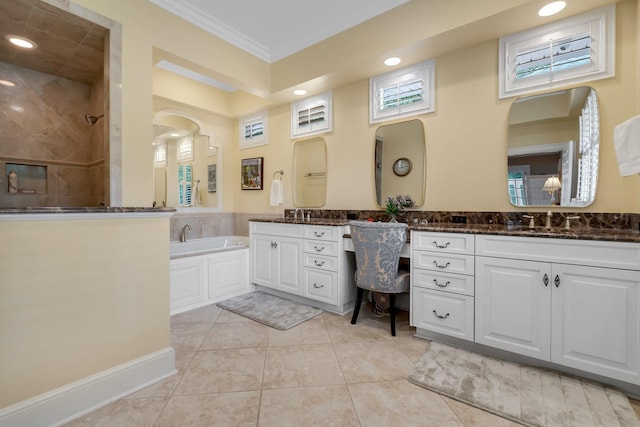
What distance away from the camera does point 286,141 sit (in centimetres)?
385

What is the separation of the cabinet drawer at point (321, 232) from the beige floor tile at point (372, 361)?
98cm

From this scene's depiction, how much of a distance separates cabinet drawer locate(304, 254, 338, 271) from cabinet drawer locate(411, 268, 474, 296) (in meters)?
0.78

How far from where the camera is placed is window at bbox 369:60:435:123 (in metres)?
2.67

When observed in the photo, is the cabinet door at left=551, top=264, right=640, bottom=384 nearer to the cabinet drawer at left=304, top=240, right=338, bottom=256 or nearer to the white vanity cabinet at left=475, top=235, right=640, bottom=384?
the white vanity cabinet at left=475, top=235, right=640, bottom=384

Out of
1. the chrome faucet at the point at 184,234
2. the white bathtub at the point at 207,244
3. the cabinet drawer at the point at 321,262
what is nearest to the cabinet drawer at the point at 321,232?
the cabinet drawer at the point at 321,262

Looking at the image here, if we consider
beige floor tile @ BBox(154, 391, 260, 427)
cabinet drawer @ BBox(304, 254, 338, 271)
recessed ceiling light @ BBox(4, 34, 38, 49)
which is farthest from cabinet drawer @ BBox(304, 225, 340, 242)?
recessed ceiling light @ BBox(4, 34, 38, 49)

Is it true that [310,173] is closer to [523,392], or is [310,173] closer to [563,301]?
[563,301]

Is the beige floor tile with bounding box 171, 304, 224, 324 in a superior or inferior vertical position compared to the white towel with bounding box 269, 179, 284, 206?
inferior

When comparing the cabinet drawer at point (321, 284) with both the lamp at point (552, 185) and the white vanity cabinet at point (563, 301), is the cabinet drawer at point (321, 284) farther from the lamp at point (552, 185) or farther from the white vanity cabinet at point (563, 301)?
the lamp at point (552, 185)

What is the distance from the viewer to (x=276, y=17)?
2742 mm

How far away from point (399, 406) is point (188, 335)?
5.78ft

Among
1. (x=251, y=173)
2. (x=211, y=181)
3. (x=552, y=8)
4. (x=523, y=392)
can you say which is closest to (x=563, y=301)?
(x=523, y=392)

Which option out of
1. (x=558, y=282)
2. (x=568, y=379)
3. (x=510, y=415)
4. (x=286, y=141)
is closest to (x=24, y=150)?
(x=286, y=141)

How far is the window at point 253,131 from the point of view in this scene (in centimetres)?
410
